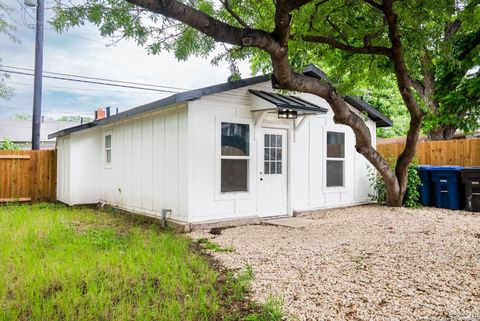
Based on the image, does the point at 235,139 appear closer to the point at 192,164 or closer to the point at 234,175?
the point at 234,175

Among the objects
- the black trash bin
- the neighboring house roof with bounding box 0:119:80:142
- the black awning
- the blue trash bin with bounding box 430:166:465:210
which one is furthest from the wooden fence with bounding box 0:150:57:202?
the neighboring house roof with bounding box 0:119:80:142

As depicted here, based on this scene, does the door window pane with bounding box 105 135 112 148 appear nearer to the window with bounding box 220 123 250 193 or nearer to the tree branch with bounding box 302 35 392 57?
the window with bounding box 220 123 250 193

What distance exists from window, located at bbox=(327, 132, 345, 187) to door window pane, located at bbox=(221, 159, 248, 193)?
2.87 m

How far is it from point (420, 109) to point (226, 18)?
16.2 feet

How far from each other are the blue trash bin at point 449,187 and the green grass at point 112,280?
23.9 ft

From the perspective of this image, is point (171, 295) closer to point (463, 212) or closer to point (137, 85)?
point (463, 212)

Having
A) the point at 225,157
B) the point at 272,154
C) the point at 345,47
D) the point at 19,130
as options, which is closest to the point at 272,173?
the point at 272,154

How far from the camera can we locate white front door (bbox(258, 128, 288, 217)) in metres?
7.89

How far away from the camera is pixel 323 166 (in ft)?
30.2

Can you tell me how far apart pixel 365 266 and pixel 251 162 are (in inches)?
148

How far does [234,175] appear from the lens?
7.49 m

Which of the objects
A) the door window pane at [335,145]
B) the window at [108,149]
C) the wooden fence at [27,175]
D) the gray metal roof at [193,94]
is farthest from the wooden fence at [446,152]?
the wooden fence at [27,175]

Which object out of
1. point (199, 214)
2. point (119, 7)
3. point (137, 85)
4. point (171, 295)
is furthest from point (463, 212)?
point (137, 85)

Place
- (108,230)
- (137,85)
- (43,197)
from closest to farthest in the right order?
(108,230) → (43,197) → (137,85)
